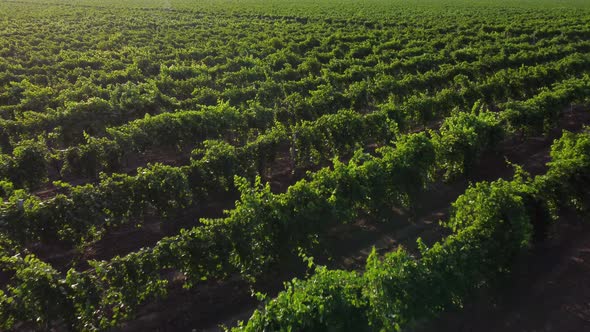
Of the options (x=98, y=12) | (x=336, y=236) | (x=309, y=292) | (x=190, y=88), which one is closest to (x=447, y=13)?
(x=190, y=88)

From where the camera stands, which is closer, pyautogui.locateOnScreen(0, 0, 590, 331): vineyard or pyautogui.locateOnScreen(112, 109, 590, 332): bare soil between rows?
pyautogui.locateOnScreen(0, 0, 590, 331): vineyard

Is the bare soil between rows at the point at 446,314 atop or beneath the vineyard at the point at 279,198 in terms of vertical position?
beneath

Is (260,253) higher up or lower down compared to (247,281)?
higher up

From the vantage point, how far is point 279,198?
977cm

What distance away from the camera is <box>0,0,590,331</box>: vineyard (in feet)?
25.6

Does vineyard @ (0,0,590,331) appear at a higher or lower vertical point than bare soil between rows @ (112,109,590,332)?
higher

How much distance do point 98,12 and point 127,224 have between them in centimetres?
5120

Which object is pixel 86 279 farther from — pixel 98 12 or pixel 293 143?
pixel 98 12

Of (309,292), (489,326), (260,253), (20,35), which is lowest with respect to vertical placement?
(489,326)

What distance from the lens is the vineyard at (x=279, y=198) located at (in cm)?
780

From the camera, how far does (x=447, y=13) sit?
170 feet

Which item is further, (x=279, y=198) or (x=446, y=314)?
(x=279, y=198)

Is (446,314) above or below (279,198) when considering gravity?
below

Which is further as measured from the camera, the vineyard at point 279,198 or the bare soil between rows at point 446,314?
the bare soil between rows at point 446,314
